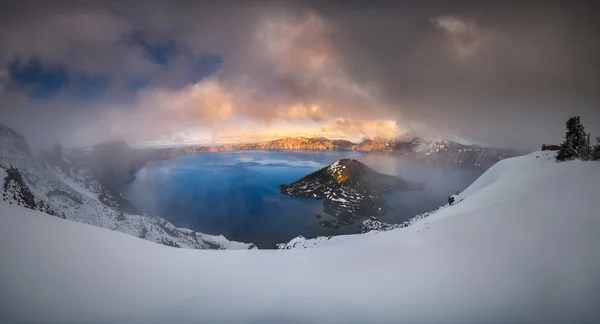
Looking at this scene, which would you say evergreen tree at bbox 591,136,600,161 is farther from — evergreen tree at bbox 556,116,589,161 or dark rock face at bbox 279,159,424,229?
dark rock face at bbox 279,159,424,229

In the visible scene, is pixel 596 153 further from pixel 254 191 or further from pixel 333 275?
pixel 254 191

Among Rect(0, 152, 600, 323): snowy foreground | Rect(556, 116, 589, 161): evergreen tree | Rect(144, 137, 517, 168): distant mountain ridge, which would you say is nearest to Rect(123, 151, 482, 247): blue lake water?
Rect(144, 137, 517, 168): distant mountain ridge

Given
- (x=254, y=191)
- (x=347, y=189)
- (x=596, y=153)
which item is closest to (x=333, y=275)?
(x=596, y=153)

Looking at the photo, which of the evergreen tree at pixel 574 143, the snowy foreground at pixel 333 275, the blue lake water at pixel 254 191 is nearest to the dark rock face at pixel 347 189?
the blue lake water at pixel 254 191

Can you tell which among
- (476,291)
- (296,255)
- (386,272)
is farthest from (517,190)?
(296,255)

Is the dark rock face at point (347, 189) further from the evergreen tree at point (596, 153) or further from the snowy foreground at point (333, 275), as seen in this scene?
the snowy foreground at point (333, 275)

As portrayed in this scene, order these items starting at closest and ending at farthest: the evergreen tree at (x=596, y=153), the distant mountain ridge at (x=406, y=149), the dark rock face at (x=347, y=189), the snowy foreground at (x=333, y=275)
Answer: the snowy foreground at (x=333, y=275) < the evergreen tree at (x=596, y=153) < the distant mountain ridge at (x=406, y=149) < the dark rock face at (x=347, y=189)
